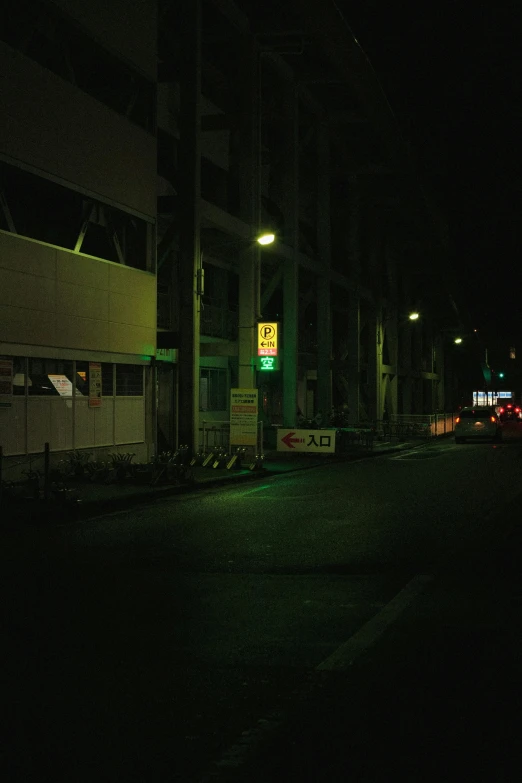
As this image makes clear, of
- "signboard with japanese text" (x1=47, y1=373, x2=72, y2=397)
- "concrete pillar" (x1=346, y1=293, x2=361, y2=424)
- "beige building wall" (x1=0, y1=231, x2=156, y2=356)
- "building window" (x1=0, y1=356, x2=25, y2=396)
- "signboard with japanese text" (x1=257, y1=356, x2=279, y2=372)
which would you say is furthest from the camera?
"concrete pillar" (x1=346, y1=293, x2=361, y2=424)

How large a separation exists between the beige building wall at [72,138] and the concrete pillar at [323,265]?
764 inches

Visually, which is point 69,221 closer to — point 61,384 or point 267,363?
point 61,384

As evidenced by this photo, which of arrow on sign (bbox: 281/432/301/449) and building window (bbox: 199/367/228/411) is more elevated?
building window (bbox: 199/367/228/411)

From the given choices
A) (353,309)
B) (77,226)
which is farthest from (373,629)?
(353,309)

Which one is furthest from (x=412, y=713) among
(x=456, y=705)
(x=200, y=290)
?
(x=200, y=290)

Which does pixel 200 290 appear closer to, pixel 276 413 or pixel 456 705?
pixel 276 413

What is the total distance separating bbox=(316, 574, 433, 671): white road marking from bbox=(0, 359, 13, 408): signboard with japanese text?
13.4 m

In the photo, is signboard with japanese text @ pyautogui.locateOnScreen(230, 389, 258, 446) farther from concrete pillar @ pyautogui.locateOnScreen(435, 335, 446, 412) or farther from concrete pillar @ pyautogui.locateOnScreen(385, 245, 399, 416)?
concrete pillar @ pyautogui.locateOnScreen(435, 335, 446, 412)

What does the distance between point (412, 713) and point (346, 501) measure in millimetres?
13159

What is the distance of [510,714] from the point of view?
5.52m

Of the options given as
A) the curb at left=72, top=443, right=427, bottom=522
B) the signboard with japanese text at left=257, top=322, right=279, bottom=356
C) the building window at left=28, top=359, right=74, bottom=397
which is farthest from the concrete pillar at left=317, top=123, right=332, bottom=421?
the building window at left=28, top=359, right=74, bottom=397

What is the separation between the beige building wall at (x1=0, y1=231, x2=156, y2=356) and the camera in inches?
859

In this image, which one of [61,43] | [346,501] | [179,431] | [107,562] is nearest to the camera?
[107,562]

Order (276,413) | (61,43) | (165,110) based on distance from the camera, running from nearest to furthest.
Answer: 1. (61,43)
2. (165,110)
3. (276,413)
